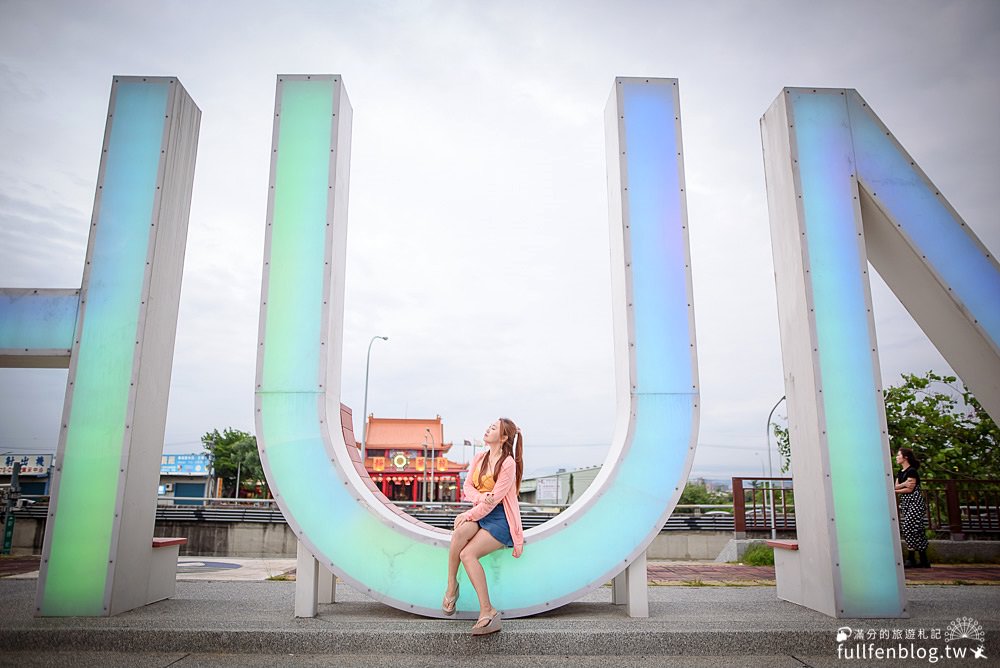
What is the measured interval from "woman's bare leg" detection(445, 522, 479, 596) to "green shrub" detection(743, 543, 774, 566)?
7503 millimetres

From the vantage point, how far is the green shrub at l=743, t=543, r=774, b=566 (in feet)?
33.3

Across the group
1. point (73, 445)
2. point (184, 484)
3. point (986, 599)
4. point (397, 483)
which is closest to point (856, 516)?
point (986, 599)

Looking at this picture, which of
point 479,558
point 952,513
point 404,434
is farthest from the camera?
point 404,434

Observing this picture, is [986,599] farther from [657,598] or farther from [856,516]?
[657,598]

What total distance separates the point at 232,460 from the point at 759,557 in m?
47.7

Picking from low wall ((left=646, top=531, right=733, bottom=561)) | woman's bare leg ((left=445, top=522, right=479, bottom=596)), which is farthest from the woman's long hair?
low wall ((left=646, top=531, right=733, bottom=561))

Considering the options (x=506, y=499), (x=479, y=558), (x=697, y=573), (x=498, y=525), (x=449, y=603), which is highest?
(x=506, y=499)

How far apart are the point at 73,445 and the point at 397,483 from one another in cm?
3090

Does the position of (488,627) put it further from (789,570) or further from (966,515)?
(966,515)

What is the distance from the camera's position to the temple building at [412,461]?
33.8 m

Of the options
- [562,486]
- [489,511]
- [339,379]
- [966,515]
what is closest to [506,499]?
[489,511]

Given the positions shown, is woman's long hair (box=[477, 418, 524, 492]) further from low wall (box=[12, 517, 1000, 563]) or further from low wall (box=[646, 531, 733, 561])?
low wall (box=[12, 517, 1000, 563])

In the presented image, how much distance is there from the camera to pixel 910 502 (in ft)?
26.2

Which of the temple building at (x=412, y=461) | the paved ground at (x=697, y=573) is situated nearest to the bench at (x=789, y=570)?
the paved ground at (x=697, y=573)
